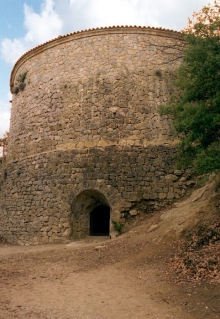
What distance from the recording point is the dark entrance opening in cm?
1265

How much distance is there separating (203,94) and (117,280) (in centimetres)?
495

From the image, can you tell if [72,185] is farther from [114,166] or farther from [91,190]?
[114,166]

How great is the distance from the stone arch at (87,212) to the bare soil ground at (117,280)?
56.4 inches

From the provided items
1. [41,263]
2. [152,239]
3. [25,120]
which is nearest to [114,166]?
[152,239]

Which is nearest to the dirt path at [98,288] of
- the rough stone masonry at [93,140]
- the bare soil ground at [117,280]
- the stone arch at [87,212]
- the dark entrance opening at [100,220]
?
the bare soil ground at [117,280]

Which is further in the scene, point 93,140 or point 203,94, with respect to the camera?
point 93,140

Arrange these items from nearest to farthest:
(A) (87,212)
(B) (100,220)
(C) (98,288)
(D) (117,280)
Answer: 1. (C) (98,288)
2. (D) (117,280)
3. (A) (87,212)
4. (B) (100,220)

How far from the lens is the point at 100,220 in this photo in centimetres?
1319

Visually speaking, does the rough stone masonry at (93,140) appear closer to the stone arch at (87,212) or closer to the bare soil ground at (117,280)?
the stone arch at (87,212)

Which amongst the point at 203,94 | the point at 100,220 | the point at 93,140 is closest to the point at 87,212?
the point at 100,220

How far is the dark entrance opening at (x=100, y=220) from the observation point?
12.6 metres

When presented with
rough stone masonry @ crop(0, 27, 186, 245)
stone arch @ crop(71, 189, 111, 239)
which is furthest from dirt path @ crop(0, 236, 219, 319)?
rough stone masonry @ crop(0, 27, 186, 245)

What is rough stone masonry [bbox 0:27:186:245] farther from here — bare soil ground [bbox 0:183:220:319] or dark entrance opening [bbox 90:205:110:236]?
bare soil ground [bbox 0:183:220:319]

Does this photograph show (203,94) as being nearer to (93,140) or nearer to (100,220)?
(93,140)
